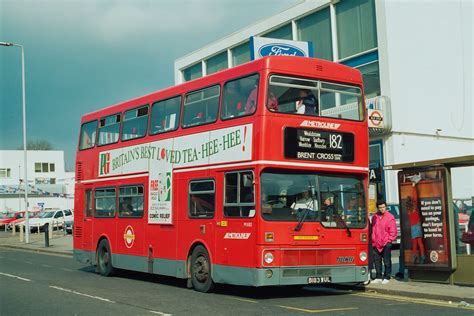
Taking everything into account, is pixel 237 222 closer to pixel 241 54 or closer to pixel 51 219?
pixel 241 54

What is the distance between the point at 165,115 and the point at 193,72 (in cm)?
2504

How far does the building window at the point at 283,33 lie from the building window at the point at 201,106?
1730 cm

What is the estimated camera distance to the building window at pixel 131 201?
16100mm

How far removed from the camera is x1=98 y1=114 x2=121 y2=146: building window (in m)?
17.6

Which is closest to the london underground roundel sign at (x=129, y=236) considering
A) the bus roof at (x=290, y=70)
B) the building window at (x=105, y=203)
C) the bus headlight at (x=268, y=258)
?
the building window at (x=105, y=203)

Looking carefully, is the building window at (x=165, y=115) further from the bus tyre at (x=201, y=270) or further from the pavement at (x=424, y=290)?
the pavement at (x=424, y=290)

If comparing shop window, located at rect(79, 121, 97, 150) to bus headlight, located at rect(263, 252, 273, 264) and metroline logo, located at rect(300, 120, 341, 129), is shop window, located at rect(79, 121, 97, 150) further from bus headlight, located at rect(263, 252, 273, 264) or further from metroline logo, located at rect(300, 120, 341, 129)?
bus headlight, located at rect(263, 252, 273, 264)

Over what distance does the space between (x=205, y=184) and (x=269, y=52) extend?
10.4m

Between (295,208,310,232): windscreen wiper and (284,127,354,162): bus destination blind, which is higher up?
(284,127,354,162): bus destination blind

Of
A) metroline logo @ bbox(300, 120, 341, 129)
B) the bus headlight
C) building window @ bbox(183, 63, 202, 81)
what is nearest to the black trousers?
metroline logo @ bbox(300, 120, 341, 129)

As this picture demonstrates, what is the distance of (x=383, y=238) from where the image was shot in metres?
14.4

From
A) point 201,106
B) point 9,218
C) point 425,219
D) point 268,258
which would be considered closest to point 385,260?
point 425,219

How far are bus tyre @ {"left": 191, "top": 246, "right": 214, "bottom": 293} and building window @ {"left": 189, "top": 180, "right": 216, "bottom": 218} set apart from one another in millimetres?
753

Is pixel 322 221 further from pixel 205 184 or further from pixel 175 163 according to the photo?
pixel 175 163
